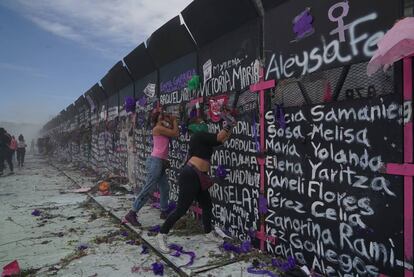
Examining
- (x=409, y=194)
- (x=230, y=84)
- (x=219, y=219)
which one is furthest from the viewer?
(x=219, y=219)

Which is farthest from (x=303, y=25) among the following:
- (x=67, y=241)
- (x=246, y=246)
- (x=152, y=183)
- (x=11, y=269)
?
(x=67, y=241)

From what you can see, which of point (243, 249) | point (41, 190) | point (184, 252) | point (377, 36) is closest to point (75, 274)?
point (184, 252)

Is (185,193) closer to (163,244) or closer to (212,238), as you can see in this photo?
(163,244)

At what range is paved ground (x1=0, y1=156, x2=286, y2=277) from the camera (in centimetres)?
445

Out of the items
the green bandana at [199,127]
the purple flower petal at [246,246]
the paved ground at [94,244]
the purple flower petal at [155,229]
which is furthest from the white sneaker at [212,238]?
the green bandana at [199,127]

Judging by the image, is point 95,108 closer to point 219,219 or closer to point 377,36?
point 219,219

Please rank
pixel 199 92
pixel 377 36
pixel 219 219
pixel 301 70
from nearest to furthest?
pixel 377 36
pixel 301 70
pixel 219 219
pixel 199 92

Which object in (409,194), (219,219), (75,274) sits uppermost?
(409,194)

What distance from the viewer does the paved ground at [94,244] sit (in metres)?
4.45

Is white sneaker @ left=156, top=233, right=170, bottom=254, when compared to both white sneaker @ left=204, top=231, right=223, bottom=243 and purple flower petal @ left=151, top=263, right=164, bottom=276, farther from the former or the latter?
white sneaker @ left=204, top=231, right=223, bottom=243

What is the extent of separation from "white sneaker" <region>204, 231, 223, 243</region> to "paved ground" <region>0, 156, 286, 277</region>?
0.32 ft

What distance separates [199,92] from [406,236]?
422cm

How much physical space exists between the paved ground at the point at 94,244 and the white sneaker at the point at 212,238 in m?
0.10

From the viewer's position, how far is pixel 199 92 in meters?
6.39
